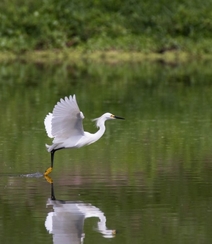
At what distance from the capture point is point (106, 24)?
1499 inches

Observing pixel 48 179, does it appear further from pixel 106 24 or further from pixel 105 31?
pixel 106 24

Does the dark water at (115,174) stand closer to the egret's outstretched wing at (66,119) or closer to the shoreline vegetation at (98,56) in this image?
the egret's outstretched wing at (66,119)

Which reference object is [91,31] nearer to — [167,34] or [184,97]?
[167,34]

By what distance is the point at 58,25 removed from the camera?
124ft

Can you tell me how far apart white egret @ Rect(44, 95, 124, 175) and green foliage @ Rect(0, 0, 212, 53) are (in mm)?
25092

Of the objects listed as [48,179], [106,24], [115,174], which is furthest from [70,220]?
[106,24]

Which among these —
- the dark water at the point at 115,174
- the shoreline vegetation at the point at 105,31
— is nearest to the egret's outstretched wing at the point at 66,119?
the dark water at the point at 115,174

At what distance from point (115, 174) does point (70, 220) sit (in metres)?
2.54

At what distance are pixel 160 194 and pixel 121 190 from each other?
476 mm

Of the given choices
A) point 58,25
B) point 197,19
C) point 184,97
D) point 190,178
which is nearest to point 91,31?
point 58,25

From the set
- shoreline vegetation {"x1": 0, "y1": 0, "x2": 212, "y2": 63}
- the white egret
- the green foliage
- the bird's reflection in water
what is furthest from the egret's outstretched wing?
the green foliage

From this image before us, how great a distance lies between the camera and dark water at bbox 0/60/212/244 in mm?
8656

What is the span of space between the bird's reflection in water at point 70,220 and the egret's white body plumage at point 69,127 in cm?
128

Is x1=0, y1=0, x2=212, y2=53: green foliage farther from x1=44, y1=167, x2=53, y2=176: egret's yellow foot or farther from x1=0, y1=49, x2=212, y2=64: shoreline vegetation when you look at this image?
x1=44, y1=167, x2=53, y2=176: egret's yellow foot
